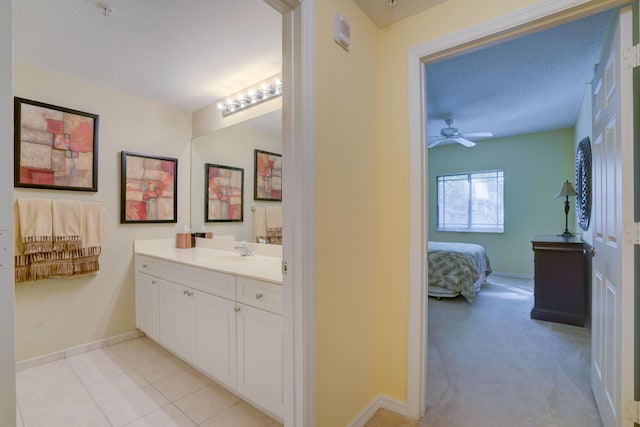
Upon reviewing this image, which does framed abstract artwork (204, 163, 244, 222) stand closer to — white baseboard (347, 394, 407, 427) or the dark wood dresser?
white baseboard (347, 394, 407, 427)

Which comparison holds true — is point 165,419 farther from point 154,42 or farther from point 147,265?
point 154,42

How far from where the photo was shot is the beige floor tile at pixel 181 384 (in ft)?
6.27

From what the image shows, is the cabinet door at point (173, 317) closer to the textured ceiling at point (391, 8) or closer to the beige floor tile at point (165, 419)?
the beige floor tile at point (165, 419)

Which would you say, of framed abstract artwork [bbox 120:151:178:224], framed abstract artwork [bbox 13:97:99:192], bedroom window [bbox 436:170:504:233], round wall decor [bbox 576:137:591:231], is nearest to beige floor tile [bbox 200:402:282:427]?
framed abstract artwork [bbox 120:151:178:224]

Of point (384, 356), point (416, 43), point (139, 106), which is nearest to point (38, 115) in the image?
point (139, 106)

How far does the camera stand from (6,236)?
563mm

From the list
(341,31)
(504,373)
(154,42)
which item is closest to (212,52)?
(154,42)

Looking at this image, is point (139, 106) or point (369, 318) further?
point (139, 106)

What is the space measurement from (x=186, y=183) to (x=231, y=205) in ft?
2.35

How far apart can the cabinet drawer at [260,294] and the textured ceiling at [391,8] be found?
5.31 ft

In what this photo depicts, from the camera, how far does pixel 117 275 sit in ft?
8.94

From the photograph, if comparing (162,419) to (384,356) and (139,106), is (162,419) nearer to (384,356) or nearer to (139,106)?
(384,356)

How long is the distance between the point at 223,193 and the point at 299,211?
200 cm

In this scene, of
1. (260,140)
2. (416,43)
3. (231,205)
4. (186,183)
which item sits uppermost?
(416,43)
